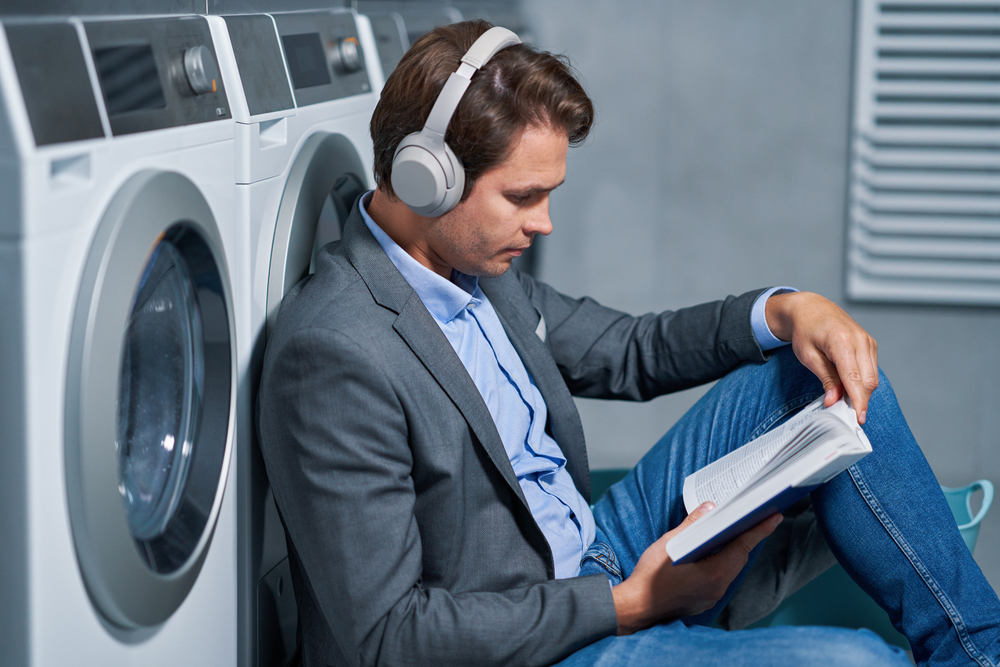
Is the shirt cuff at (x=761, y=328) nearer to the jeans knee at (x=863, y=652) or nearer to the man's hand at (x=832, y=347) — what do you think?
the man's hand at (x=832, y=347)

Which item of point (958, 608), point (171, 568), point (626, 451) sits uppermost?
point (171, 568)

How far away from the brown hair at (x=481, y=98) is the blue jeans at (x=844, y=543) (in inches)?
17.0

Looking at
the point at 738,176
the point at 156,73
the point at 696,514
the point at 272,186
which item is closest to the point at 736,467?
the point at 696,514

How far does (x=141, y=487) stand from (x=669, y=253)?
1.81 metres


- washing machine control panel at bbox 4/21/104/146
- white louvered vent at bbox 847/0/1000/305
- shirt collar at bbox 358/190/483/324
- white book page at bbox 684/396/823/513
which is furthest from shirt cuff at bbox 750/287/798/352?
white louvered vent at bbox 847/0/1000/305

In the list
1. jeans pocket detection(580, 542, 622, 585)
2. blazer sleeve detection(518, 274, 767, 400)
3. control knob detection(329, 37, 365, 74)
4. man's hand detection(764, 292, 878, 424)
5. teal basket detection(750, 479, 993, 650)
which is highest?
control knob detection(329, 37, 365, 74)

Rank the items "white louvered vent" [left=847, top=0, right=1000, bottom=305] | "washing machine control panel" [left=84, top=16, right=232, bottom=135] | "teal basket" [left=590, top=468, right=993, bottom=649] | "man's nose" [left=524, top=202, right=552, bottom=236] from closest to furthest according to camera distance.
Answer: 1. "washing machine control panel" [left=84, top=16, right=232, bottom=135]
2. "man's nose" [left=524, top=202, right=552, bottom=236]
3. "teal basket" [left=590, top=468, right=993, bottom=649]
4. "white louvered vent" [left=847, top=0, right=1000, bottom=305]

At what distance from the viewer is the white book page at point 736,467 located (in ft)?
3.08

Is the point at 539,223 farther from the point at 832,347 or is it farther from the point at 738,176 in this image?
the point at 738,176

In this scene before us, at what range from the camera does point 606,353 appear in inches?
49.2

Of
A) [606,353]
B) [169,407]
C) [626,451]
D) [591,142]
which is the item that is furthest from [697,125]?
[169,407]

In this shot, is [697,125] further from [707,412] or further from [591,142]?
[707,412]

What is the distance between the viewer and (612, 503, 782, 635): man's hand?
0.86m

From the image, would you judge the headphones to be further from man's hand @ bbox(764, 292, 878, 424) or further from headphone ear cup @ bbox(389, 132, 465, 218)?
man's hand @ bbox(764, 292, 878, 424)
